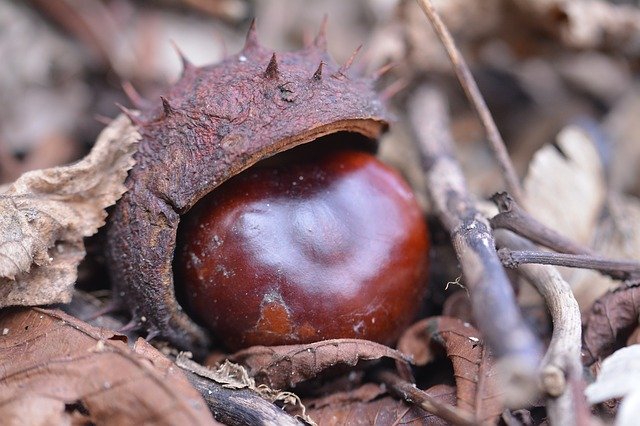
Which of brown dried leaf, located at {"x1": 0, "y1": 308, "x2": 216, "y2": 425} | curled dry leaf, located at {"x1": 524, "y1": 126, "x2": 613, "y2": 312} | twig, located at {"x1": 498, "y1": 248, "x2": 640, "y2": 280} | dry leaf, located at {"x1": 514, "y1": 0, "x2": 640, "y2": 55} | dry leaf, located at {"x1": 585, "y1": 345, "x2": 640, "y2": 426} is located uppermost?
dry leaf, located at {"x1": 514, "y1": 0, "x2": 640, "y2": 55}

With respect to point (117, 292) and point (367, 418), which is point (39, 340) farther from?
point (367, 418)

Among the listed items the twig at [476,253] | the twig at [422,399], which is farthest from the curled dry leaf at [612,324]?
the twig at [422,399]

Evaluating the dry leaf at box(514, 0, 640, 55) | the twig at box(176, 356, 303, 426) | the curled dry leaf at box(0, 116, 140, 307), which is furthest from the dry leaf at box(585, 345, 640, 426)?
the dry leaf at box(514, 0, 640, 55)

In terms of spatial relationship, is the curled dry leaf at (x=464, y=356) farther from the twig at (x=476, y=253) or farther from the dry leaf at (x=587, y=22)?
the dry leaf at (x=587, y=22)

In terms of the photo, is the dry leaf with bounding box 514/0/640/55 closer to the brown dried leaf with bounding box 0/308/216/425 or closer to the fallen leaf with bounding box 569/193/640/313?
the fallen leaf with bounding box 569/193/640/313

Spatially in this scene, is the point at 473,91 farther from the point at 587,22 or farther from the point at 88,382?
the point at 88,382

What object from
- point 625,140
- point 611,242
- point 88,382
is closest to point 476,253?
point 88,382

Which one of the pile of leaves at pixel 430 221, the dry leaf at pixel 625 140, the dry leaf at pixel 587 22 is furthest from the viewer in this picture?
the dry leaf at pixel 625 140
